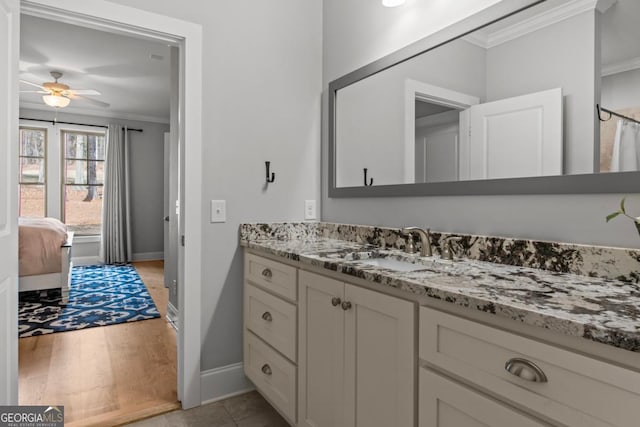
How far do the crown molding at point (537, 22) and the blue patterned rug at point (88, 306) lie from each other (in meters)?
3.41

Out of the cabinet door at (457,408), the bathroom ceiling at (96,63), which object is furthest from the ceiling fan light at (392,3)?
the bathroom ceiling at (96,63)

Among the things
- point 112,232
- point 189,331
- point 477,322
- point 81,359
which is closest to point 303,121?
point 189,331

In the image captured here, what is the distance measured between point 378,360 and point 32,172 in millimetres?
6642

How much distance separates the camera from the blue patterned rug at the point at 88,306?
10.7 ft

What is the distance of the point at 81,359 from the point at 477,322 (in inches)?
107

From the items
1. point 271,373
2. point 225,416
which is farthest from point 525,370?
point 225,416

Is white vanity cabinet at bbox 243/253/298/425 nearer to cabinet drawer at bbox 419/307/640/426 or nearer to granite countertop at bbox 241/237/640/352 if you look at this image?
Answer: granite countertop at bbox 241/237/640/352

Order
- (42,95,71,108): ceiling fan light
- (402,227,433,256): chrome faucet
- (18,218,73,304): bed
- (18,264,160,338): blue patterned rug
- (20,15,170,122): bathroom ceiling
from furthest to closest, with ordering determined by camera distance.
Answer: (42,95,71,108): ceiling fan light, (18,218,73,304): bed, (20,15,170,122): bathroom ceiling, (18,264,160,338): blue patterned rug, (402,227,433,256): chrome faucet

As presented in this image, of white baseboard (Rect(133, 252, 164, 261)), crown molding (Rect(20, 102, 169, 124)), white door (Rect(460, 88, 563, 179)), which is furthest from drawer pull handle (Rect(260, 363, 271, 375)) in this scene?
crown molding (Rect(20, 102, 169, 124))

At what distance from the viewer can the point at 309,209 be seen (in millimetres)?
2455

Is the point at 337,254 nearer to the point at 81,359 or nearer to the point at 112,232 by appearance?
the point at 81,359

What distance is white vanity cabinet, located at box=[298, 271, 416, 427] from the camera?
1104mm

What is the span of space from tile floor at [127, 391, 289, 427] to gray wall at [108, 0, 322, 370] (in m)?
0.22

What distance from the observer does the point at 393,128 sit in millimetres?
1968
